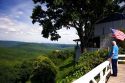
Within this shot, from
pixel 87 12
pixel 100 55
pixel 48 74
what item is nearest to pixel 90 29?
pixel 87 12

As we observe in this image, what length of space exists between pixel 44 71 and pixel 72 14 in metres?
17.3

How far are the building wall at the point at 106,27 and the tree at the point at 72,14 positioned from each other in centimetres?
211

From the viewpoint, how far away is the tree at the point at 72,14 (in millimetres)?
40812

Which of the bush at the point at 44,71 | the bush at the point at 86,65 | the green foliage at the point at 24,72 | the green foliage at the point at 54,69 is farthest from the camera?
the green foliage at the point at 24,72

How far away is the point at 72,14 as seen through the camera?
39812mm

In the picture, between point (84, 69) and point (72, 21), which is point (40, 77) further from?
point (84, 69)

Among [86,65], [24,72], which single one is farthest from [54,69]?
[86,65]

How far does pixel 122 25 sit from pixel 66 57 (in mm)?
31322

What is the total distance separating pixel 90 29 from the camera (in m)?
45.2

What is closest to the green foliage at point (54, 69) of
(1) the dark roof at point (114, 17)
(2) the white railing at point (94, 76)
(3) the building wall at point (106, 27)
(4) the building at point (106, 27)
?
(2) the white railing at point (94, 76)

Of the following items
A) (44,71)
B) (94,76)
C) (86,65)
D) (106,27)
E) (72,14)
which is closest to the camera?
(94,76)

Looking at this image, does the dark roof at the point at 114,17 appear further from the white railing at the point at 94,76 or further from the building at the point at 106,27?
the white railing at the point at 94,76

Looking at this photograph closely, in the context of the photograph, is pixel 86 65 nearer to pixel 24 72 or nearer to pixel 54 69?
pixel 54 69

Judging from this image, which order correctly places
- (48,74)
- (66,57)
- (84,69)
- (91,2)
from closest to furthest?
(84,69)
(91,2)
(48,74)
(66,57)
